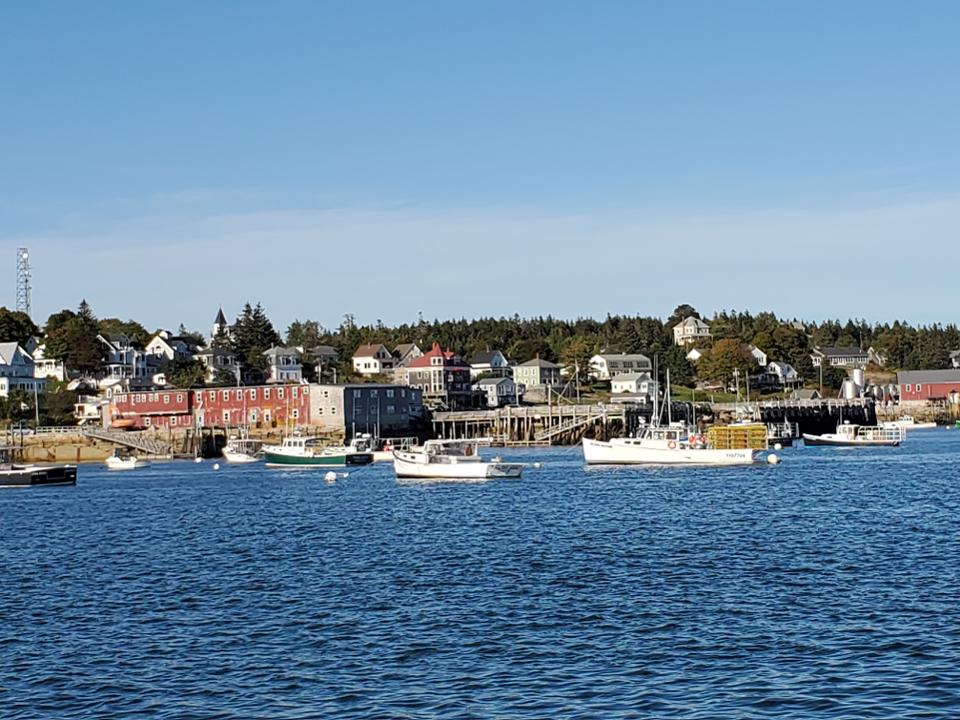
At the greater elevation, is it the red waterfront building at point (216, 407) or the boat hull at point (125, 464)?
the red waterfront building at point (216, 407)

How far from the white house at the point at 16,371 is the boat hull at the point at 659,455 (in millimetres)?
105555

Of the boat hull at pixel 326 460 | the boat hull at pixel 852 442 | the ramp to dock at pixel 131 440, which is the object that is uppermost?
the ramp to dock at pixel 131 440

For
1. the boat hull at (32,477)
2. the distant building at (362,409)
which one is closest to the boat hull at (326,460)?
the boat hull at (32,477)

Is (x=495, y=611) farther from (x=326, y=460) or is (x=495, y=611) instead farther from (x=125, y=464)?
(x=125, y=464)

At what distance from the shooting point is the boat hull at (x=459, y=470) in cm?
9412

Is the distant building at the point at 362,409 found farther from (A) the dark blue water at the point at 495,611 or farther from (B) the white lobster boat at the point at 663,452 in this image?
(A) the dark blue water at the point at 495,611

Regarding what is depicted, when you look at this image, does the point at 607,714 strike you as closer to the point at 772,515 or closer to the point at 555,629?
the point at 555,629

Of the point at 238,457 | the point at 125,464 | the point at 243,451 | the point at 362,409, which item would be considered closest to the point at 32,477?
the point at 125,464

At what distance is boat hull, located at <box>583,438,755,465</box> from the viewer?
99.4 meters

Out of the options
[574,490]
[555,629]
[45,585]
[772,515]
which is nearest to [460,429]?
[574,490]

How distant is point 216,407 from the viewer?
161250mm

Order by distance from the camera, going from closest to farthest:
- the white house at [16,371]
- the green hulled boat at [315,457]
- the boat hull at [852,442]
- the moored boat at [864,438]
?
1. the green hulled boat at [315,457]
2. the boat hull at [852,442]
3. the moored boat at [864,438]
4. the white house at [16,371]

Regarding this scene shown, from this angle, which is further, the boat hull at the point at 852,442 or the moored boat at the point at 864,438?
the moored boat at the point at 864,438

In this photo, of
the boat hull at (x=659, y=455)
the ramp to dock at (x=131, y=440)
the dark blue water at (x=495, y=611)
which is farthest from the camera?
the ramp to dock at (x=131, y=440)
